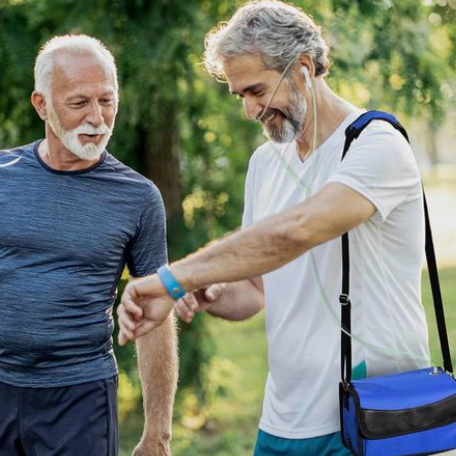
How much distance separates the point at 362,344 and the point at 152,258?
0.80 metres

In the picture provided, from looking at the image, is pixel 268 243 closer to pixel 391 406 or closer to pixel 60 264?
pixel 391 406

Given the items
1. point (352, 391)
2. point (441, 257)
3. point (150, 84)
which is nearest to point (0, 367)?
point (352, 391)

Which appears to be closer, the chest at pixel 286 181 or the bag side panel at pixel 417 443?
the bag side panel at pixel 417 443

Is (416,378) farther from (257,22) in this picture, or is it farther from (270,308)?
(257,22)

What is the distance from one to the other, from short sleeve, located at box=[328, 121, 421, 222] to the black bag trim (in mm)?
482

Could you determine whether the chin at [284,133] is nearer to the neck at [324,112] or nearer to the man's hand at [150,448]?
the neck at [324,112]

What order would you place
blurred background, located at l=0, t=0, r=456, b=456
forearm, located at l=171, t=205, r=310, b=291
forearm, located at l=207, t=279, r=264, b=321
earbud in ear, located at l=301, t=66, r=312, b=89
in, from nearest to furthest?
forearm, located at l=171, t=205, r=310, b=291 → earbud in ear, located at l=301, t=66, r=312, b=89 → forearm, located at l=207, t=279, r=264, b=321 → blurred background, located at l=0, t=0, r=456, b=456

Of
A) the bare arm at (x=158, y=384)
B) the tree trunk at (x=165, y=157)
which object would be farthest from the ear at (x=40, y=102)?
the tree trunk at (x=165, y=157)

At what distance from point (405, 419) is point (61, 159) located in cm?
127

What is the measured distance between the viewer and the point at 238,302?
2.98m

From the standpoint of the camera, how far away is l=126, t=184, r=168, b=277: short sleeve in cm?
307

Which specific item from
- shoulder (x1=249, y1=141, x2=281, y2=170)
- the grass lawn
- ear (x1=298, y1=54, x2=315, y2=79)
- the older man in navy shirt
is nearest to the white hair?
the older man in navy shirt

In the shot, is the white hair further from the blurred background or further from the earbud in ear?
the blurred background

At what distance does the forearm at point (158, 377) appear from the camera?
316cm
